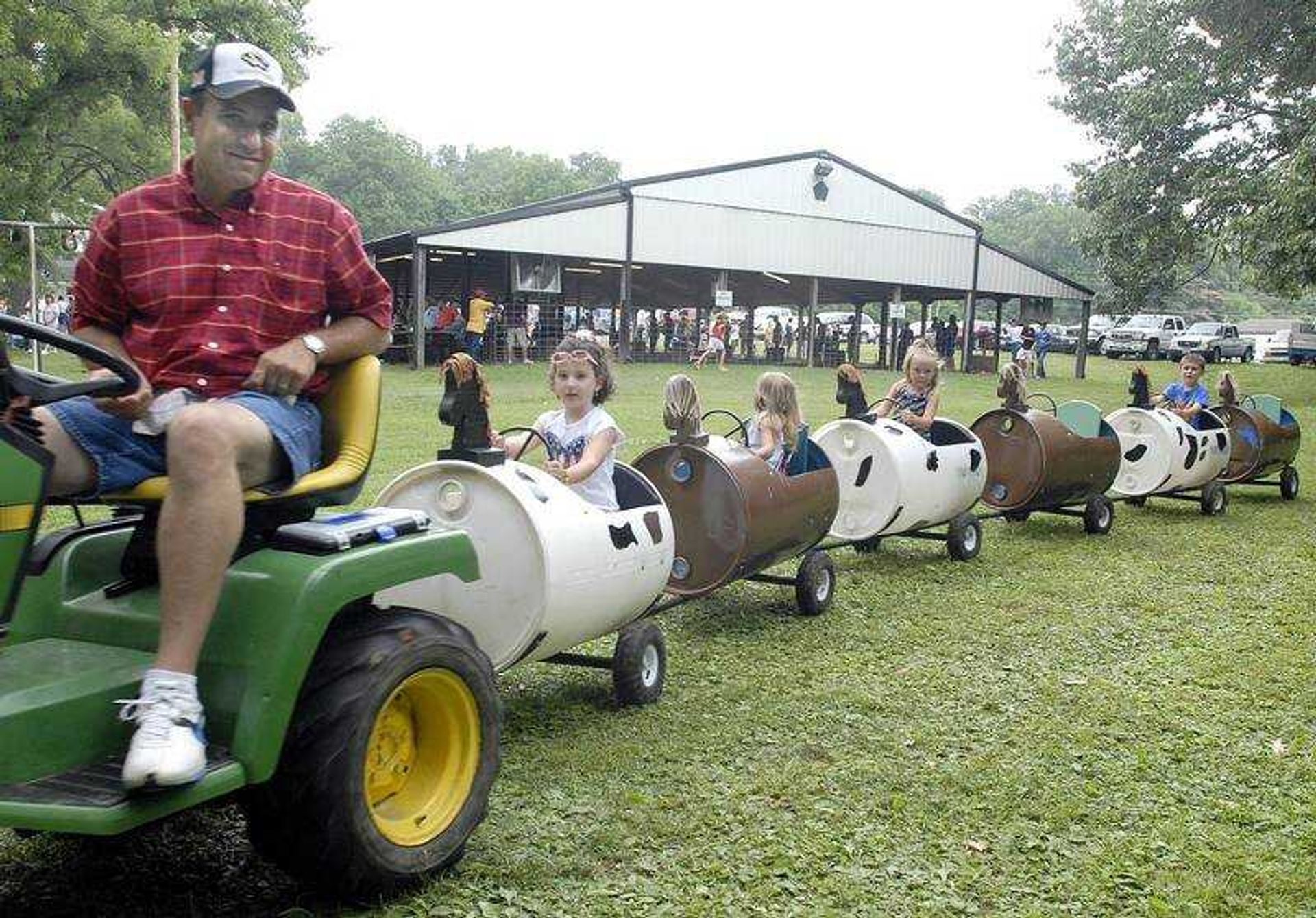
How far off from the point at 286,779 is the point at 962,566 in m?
6.34

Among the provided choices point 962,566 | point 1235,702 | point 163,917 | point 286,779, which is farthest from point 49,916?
point 962,566

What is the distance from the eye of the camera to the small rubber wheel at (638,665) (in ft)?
16.8

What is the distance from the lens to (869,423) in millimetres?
8195

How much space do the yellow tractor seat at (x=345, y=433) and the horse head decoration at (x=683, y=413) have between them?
286cm

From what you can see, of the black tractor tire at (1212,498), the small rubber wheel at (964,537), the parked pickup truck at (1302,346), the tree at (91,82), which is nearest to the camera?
the small rubber wheel at (964,537)

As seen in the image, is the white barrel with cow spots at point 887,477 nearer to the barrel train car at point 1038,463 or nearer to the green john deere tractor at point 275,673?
the barrel train car at point 1038,463

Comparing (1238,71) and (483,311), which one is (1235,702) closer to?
(483,311)

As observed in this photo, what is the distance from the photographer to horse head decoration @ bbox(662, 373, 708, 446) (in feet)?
21.0

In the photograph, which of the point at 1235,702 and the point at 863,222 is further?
the point at 863,222

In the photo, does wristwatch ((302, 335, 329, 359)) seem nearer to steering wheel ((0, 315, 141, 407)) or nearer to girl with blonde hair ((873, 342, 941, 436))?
steering wheel ((0, 315, 141, 407))

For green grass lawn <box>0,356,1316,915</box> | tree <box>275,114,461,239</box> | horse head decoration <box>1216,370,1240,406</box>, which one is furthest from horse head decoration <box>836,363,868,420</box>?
tree <box>275,114,461,239</box>

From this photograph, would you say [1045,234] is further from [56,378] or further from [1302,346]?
[56,378]

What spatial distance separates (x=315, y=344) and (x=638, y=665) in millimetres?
2296

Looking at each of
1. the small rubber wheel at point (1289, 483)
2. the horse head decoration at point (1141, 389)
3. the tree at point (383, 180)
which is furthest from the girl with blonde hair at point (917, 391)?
the tree at point (383, 180)
